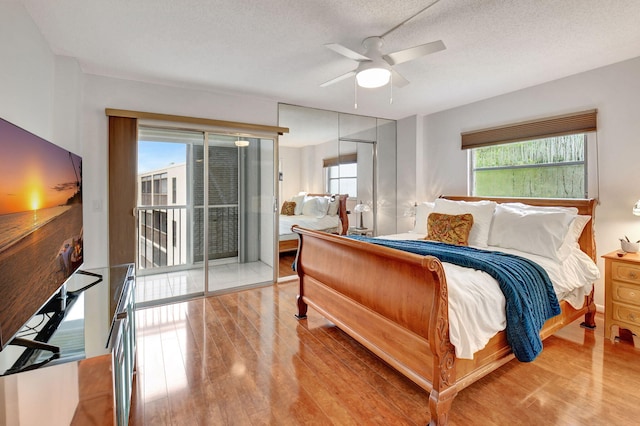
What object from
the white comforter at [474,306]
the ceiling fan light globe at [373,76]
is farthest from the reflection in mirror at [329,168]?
the white comforter at [474,306]

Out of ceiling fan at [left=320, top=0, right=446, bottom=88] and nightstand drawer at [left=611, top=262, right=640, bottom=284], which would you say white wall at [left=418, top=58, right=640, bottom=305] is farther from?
ceiling fan at [left=320, top=0, right=446, bottom=88]

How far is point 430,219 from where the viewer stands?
3482 millimetres

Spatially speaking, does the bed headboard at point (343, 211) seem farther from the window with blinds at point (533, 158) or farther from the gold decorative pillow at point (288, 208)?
the window with blinds at point (533, 158)

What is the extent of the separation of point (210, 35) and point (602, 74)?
365 cm

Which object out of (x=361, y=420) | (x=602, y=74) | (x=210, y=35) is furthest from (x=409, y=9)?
(x=361, y=420)

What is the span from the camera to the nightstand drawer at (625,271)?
2.47m

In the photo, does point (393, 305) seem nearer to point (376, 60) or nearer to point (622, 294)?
point (376, 60)

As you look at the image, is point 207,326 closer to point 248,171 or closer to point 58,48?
point 248,171

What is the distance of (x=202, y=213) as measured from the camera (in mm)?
3840

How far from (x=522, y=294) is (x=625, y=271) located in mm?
1320

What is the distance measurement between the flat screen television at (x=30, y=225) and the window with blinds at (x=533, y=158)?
4.28 metres

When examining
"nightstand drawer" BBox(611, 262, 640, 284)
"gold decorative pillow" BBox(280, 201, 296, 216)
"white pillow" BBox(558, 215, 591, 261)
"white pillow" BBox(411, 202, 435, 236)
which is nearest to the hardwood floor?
"nightstand drawer" BBox(611, 262, 640, 284)

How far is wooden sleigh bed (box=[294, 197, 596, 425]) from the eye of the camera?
1.66 metres

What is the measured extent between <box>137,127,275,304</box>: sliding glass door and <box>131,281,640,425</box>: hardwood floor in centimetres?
116
